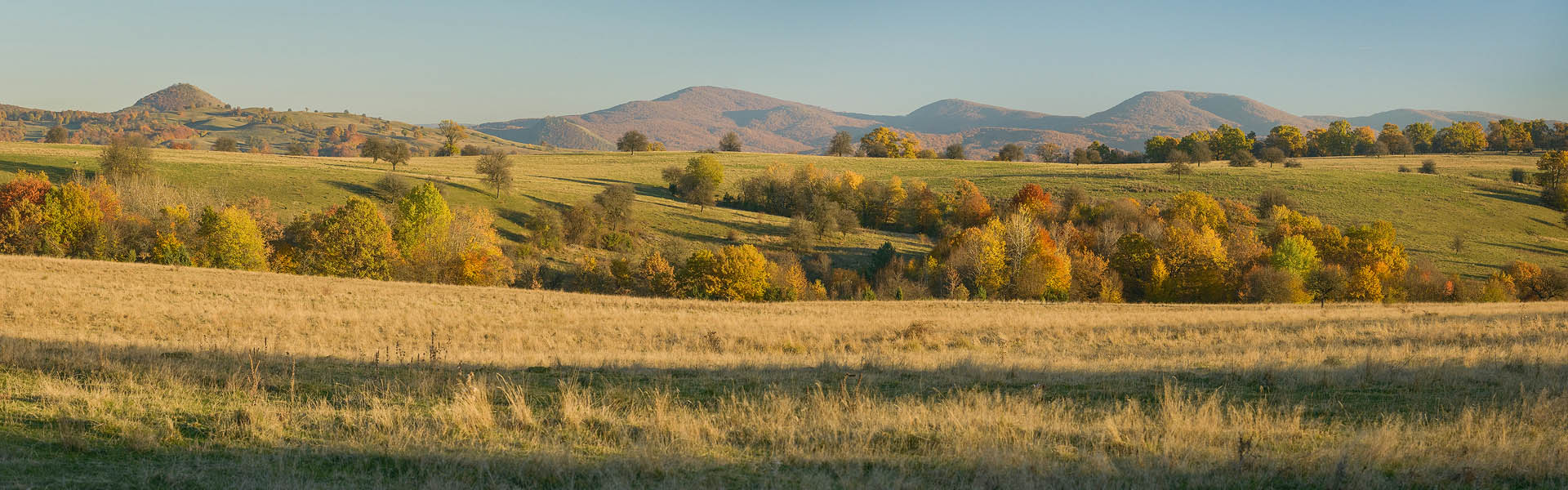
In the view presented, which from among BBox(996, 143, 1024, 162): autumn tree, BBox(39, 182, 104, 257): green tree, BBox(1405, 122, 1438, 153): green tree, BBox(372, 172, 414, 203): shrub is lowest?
BBox(39, 182, 104, 257): green tree

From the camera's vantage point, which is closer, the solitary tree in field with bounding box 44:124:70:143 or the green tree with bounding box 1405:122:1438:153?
the solitary tree in field with bounding box 44:124:70:143

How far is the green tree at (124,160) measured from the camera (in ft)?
252

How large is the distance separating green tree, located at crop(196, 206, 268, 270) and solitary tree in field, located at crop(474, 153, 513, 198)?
2978 cm

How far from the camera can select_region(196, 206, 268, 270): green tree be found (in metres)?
61.7

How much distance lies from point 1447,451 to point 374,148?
390 feet

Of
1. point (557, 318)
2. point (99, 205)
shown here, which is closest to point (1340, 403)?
point (557, 318)

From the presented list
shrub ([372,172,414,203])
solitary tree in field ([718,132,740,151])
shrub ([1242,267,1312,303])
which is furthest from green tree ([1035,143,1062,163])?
shrub ([372,172,414,203])

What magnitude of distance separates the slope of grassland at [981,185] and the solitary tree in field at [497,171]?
1.74 meters

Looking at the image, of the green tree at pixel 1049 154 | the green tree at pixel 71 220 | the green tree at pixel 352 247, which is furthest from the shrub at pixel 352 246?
the green tree at pixel 1049 154

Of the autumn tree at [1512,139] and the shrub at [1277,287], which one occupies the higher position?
the autumn tree at [1512,139]

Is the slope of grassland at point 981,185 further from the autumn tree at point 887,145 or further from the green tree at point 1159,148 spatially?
the autumn tree at point 887,145

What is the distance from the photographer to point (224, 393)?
30.7 ft

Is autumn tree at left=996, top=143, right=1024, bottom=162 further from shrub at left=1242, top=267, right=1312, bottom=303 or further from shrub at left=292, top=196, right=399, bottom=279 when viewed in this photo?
shrub at left=292, top=196, right=399, bottom=279

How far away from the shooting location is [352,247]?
66375 mm
